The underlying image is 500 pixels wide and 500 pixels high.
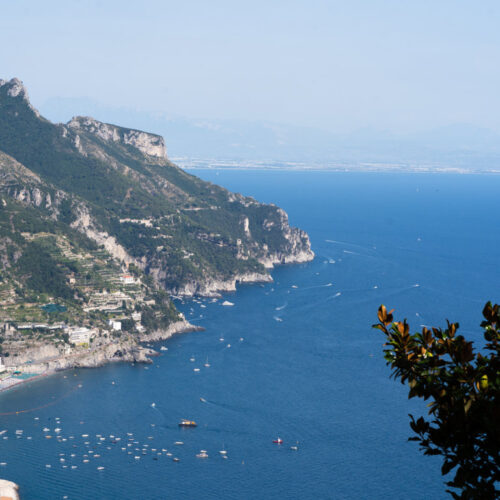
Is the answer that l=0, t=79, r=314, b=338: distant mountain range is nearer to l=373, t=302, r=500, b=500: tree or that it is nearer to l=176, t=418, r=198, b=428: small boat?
l=176, t=418, r=198, b=428: small boat

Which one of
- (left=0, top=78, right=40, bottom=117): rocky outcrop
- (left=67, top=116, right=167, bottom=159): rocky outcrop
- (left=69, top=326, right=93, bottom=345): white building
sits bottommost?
(left=69, top=326, right=93, bottom=345): white building

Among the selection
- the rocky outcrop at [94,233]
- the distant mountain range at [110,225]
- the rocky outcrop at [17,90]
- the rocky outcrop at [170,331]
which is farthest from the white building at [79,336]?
the rocky outcrop at [17,90]

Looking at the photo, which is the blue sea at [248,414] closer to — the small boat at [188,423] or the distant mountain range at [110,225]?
the small boat at [188,423]

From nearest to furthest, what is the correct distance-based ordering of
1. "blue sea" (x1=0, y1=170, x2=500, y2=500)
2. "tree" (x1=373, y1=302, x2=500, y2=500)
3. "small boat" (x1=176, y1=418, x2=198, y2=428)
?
"tree" (x1=373, y1=302, x2=500, y2=500)
"blue sea" (x1=0, y1=170, x2=500, y2=500)
"small boat" (x1=176, y1=418, x2=198, y2=428)

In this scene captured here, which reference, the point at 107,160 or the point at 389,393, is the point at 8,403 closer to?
the point at 389,393

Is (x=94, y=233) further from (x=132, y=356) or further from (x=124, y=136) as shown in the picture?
(x=124, y=136)

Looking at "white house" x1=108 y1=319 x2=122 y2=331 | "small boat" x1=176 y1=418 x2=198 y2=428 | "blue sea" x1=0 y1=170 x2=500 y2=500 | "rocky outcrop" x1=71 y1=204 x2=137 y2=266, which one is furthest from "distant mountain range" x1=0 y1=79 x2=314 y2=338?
"small boat" x1=176 y1=418 x2=198 y2=428
